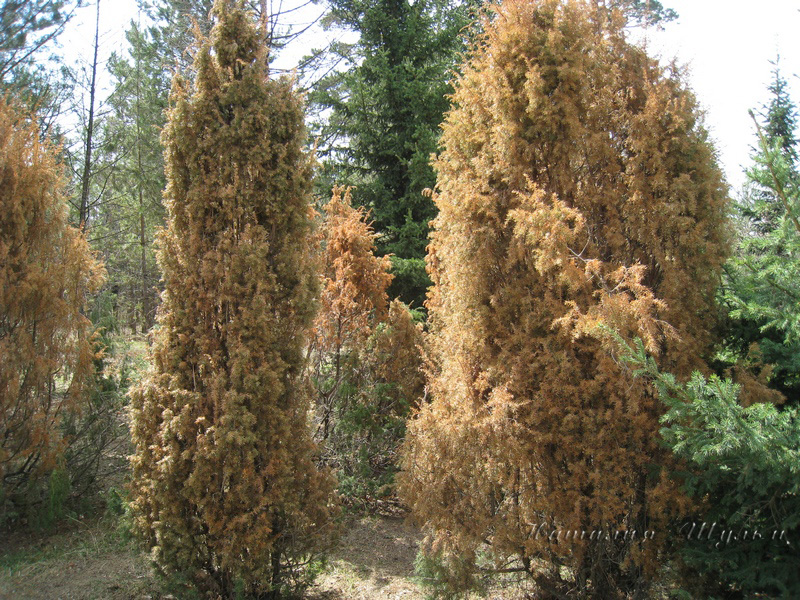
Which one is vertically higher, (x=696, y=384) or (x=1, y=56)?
(x=1, y=56)

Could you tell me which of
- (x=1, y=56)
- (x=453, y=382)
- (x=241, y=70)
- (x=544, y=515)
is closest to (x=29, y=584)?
(x=453, y=382)

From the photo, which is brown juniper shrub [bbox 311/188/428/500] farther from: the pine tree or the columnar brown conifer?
the pine tree

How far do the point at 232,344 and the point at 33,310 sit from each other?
109 inches

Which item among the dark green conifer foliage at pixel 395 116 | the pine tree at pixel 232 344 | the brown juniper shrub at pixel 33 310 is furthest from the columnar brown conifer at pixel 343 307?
the dark green conifer foliage at pixel 395 116

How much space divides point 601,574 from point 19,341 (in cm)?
521

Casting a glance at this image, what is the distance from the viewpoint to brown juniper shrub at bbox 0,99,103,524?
16.7 feet

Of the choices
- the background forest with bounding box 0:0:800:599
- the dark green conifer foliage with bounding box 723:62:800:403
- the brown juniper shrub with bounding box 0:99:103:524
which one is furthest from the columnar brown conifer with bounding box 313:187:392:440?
the dark green conifer foliage with bounding box 723:62:800:403

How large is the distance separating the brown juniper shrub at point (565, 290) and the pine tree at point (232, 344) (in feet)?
3.33

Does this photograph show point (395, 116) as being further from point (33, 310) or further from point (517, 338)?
point (517, 338)

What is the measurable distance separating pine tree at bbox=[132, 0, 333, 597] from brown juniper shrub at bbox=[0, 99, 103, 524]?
6.76 ft

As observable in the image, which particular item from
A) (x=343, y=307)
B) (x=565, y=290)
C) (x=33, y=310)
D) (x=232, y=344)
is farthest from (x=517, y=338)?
(x=33, y=310)

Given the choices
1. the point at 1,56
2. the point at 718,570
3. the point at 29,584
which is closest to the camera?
the point at 718,570

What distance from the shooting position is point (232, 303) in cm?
382

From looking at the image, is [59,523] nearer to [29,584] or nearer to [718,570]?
[29,584]
